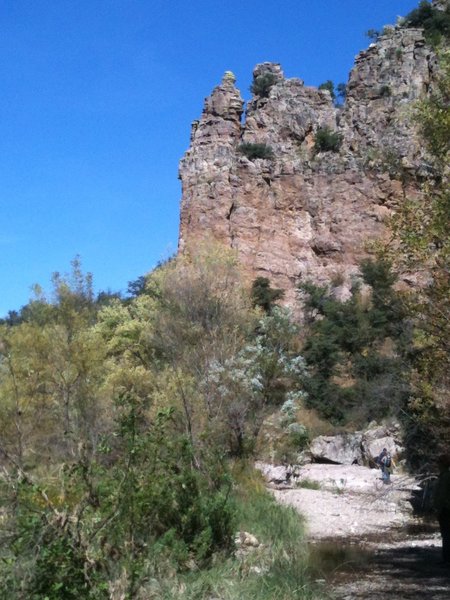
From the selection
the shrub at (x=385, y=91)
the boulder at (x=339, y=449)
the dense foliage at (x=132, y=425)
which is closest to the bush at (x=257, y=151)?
the shrub at (x=385, y=91)

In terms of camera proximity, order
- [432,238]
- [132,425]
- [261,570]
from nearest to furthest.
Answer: [132,425]
[432,238]
[261,570]

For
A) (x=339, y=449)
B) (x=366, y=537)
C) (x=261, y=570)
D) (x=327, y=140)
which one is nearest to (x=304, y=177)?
(x=327, y=140)

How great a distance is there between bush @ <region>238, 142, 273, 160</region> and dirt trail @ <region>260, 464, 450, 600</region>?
91.5 feet

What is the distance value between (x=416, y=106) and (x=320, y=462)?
71.2 feet

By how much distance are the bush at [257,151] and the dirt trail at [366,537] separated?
2788cm

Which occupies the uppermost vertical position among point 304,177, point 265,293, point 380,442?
point 304,177

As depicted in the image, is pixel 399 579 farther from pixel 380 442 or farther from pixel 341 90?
pixel 341 90

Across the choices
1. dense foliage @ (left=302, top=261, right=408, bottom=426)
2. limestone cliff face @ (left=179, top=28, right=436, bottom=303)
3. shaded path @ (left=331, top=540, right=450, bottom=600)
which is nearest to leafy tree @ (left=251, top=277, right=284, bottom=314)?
limestone cliff face @ (left=179, top=28, right=436, bottom=303)

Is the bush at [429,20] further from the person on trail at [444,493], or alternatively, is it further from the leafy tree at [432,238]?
the person on trail at [444,493]

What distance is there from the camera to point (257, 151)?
49125 mm

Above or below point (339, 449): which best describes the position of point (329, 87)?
above

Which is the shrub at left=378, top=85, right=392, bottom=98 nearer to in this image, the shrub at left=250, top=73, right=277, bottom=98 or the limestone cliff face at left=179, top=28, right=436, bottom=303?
the limestone cliff face at left=179, top=28, right=436, bottom=303

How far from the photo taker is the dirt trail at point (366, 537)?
33.5 ft

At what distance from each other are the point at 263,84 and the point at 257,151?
6.28m
